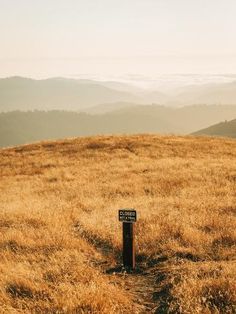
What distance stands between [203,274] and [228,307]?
4.54ft

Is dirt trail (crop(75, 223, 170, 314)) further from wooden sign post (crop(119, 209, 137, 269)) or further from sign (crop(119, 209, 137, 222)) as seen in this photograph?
sign (crop(119, 209, 137, 222))

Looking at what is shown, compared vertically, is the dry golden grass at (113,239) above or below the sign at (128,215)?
below

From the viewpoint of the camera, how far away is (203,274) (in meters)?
7.41

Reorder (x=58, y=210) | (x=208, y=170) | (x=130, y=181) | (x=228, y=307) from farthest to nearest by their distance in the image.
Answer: (x=208, y=170)
(x=130, y=181)
(x=58, y=210)
(x=228, y=307)

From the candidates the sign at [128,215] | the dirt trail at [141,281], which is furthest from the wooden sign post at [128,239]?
the dirt trail at [141,281]

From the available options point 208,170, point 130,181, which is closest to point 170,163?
point 208,170

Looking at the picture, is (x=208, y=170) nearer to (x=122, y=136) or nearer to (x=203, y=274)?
(x=203, y=274)

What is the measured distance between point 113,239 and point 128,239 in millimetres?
1614

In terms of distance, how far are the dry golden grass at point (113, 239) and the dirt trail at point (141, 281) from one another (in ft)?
0.08

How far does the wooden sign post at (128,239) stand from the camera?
8.28 metres

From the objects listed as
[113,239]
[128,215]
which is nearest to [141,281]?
[128,215]

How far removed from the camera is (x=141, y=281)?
25.4 feet

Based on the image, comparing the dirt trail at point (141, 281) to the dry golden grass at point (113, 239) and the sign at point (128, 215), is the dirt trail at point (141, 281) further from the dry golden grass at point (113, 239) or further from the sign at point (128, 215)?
the sign at point (128, 215)

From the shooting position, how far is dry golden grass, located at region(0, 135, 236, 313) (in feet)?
21.4
